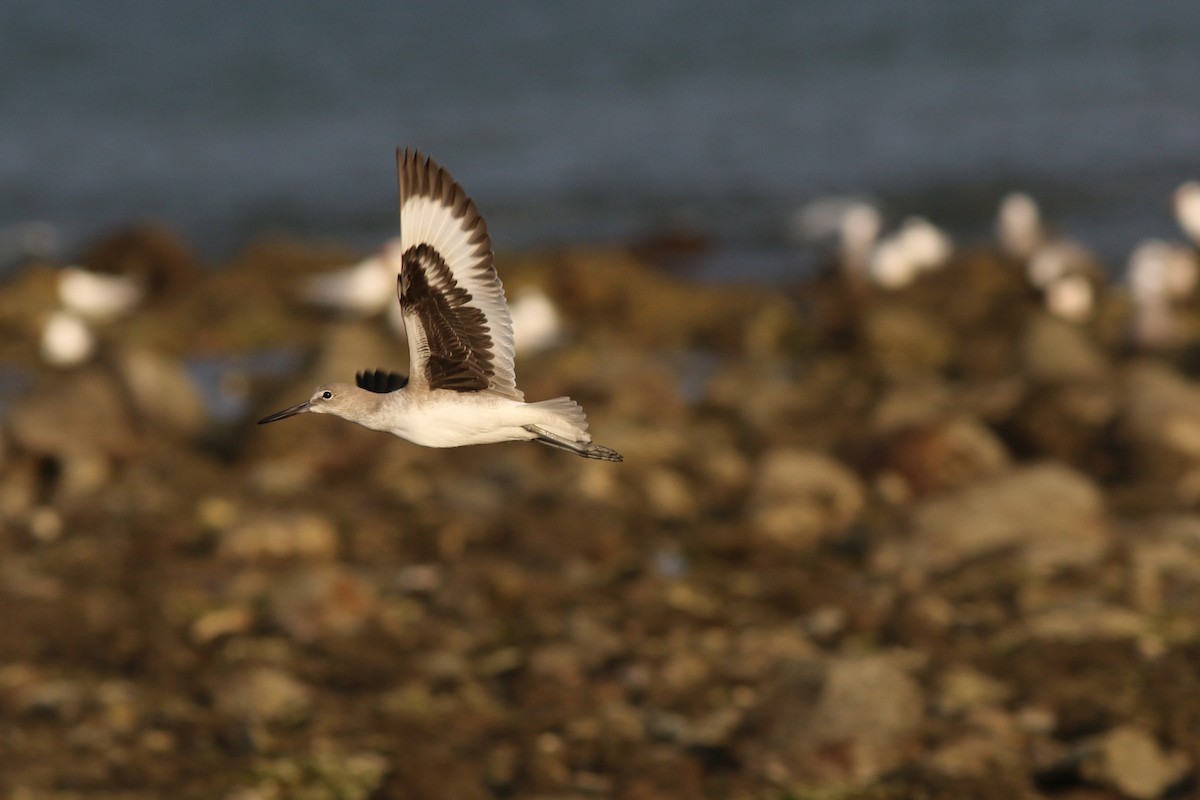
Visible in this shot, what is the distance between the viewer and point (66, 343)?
16.7 meters

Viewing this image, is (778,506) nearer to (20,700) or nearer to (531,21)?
(20,700)

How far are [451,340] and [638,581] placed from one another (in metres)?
4.91

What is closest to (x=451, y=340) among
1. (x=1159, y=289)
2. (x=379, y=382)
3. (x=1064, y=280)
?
(x=379, y=382)

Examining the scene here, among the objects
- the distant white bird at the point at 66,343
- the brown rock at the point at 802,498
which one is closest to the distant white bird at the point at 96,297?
the distant white bird at the point at 66,343

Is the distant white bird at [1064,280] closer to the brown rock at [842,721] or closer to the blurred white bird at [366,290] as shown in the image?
the blurred white bird at [366,290]

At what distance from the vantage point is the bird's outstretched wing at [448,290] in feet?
18.9

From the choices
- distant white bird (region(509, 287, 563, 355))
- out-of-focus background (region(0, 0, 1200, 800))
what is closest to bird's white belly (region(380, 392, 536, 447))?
out-of-focus background (region(0, 0, 1200, 800))

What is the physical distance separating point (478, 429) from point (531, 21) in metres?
37.5

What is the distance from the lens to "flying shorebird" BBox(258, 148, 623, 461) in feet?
18.9

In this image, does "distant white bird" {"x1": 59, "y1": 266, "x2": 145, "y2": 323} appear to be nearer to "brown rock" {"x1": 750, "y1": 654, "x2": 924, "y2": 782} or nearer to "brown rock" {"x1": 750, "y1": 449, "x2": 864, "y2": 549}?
"brown rock" {"x1": 750, "y1": 449, "x2": 864, "y2": 549}

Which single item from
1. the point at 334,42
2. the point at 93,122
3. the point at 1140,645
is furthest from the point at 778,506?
the point at 334,42

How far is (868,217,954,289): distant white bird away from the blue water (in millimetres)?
2348

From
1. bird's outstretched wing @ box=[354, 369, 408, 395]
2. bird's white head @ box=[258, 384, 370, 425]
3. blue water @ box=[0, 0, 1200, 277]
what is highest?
blue water @ box=[0, 0, 1200, 277]

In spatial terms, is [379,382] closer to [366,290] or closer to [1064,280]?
[366,290]
